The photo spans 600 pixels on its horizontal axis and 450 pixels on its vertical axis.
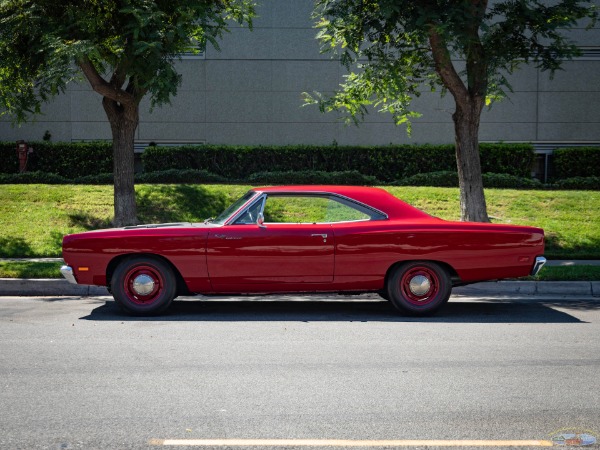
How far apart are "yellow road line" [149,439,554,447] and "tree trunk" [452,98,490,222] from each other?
10187 mm

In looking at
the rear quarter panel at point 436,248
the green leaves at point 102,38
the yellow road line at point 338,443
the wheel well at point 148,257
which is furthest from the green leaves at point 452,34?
the yellow road line at point 338,443

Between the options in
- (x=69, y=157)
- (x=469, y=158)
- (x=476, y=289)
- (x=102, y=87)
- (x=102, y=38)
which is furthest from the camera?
(x=69, y=157)

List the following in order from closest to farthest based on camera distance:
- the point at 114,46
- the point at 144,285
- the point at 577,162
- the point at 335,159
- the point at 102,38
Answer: the point at 144,285 < the point at 114,46 < the point at 102,38 < the point at 335,159 < the point at 577,162

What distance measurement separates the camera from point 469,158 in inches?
576

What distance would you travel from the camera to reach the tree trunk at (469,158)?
14562mm

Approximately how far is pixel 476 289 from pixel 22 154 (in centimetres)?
1387

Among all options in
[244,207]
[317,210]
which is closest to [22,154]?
[244,207]

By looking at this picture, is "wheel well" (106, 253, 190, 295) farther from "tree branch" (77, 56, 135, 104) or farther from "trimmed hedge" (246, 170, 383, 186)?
"trimmed hedge" (246, 170, 383, 186)

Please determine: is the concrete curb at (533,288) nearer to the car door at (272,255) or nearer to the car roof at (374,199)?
the car roof at (374,199)

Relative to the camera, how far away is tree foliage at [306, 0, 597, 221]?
12805 millimetres

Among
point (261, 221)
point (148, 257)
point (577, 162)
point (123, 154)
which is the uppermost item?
point (123, 154)

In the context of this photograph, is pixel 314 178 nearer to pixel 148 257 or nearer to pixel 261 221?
pixel 261 221

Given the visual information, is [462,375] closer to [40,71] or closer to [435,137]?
[40,71]

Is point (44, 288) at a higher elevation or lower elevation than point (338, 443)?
lower
